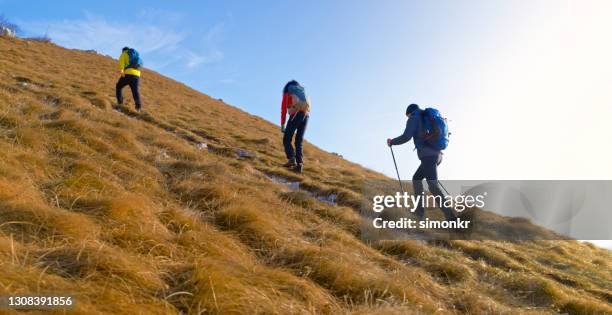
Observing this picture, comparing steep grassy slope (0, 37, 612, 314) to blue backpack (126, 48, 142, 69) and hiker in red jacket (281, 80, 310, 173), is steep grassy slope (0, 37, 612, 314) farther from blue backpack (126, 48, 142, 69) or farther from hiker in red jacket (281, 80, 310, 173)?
blue backpack (126, 48, 142, 69)

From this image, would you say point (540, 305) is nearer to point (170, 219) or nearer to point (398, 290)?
point (398, 290)

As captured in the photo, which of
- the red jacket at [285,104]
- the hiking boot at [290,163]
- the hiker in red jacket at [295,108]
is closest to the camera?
the hiker in red jacket at [295,108]

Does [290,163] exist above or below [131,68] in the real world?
below

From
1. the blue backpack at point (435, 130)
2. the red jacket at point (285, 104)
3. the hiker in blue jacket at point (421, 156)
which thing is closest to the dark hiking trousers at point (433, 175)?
the hiker in blue jacket at point (421, 156)

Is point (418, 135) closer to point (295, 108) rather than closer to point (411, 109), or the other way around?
point (411, 109)

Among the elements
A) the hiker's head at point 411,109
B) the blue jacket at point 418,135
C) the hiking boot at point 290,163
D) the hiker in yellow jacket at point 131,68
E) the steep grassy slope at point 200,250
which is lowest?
the steep grassy slope at point 200,250

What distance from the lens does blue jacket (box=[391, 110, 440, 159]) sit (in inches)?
308

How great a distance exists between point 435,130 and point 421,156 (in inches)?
23.3

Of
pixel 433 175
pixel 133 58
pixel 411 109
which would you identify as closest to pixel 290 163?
pixel 411 109

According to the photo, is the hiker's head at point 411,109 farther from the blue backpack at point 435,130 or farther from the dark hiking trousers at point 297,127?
the dark hiking trousers at point 297,127

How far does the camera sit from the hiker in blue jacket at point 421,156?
25.6ft

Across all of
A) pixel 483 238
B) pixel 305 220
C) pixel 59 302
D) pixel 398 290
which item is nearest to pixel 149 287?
pixel 59 302

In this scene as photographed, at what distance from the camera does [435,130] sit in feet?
25.3

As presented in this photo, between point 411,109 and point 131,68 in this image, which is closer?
point 411,109
